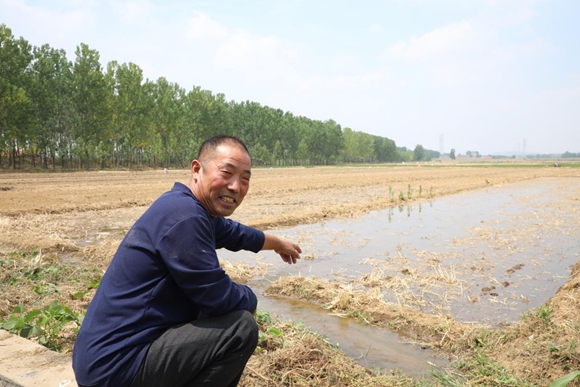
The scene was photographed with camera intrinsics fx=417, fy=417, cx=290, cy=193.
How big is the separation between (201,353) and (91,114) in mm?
42619

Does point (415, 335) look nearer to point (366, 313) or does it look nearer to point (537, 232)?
point (366, 313)

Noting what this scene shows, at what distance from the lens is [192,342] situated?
181cm

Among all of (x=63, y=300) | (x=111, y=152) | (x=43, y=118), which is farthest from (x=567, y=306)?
(x=111, y=152)

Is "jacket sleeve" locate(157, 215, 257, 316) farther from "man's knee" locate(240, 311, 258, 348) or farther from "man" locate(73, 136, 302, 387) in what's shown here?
"man's knee" locate(240, 311, 258, 348)

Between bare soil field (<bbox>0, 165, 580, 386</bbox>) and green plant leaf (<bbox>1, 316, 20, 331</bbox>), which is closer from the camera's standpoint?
bare soil field (<bbox>0, 165, 580, 386</bbox>)

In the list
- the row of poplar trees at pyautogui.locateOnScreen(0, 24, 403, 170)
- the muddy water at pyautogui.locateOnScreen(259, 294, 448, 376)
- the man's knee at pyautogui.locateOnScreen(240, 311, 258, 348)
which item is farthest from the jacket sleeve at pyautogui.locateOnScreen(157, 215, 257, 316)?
the row of poplar trees at pyautogui.locateOnScreen(0, 24, 403, 170)

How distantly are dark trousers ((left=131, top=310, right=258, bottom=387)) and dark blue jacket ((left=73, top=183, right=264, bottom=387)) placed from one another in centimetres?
6

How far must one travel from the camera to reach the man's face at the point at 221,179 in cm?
202

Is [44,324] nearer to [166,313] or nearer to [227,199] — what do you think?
[166,313]

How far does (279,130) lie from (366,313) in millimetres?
67082

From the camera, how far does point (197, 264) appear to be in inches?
67.3

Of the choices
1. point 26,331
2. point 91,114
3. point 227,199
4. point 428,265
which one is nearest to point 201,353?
point 227,199

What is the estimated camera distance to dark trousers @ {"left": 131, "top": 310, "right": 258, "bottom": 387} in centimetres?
175

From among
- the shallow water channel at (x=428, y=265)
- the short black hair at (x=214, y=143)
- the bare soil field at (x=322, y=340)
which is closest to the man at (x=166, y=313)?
the short black hair at (x=214, y=143)
